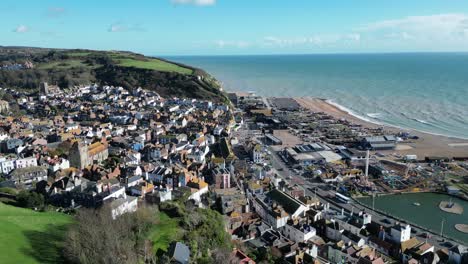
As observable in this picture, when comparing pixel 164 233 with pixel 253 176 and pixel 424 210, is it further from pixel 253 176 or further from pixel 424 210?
pixel 424 210

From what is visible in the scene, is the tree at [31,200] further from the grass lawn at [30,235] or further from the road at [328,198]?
the road at [328,198]

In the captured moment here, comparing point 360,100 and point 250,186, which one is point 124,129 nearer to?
point 250,186

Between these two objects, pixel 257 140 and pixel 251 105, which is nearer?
pixel 257 140

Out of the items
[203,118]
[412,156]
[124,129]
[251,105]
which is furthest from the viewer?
[251,105]

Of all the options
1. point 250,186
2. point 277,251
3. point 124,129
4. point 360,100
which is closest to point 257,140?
point 124,129

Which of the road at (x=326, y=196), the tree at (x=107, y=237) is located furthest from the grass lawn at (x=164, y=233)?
the road at (x=326, y=196)

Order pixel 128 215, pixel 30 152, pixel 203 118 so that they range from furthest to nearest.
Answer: pixel 203 118 < pixel 30 152 < pixel 128 215
